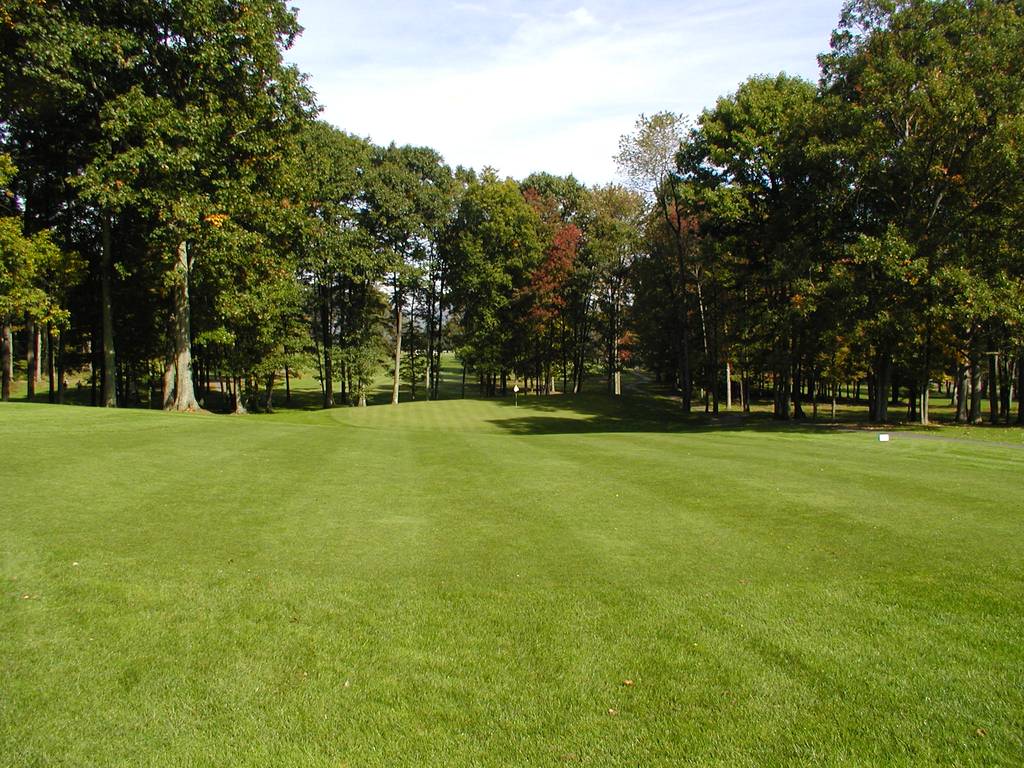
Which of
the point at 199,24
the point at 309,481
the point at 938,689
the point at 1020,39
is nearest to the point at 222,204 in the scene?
the point at 199,24

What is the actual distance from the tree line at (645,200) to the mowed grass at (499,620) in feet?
50.5

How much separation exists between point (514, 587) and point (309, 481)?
6.01 meters

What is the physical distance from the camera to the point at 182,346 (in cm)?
2720

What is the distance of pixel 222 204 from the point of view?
24.2 metres

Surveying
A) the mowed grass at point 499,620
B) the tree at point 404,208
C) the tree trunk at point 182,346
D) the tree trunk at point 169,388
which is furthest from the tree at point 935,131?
the tree at point 404,208

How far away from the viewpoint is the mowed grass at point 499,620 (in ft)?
13.7

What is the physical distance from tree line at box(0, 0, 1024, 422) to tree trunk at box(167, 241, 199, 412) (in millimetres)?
109

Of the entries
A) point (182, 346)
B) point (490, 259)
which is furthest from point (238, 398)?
point (490, 259)

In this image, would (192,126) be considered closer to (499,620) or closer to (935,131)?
(499,620)

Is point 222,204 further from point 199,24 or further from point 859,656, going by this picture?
point 859,656

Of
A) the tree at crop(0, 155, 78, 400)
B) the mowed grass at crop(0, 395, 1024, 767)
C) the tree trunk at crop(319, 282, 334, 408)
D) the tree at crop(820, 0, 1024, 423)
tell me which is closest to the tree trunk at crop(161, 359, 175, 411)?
the tree at crop(0, 155, 78, 400)

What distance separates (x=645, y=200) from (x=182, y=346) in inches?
1276

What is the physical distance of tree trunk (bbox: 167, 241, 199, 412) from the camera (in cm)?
2658

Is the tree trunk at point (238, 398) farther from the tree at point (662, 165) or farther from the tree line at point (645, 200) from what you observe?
the tree at point (662, 165)
